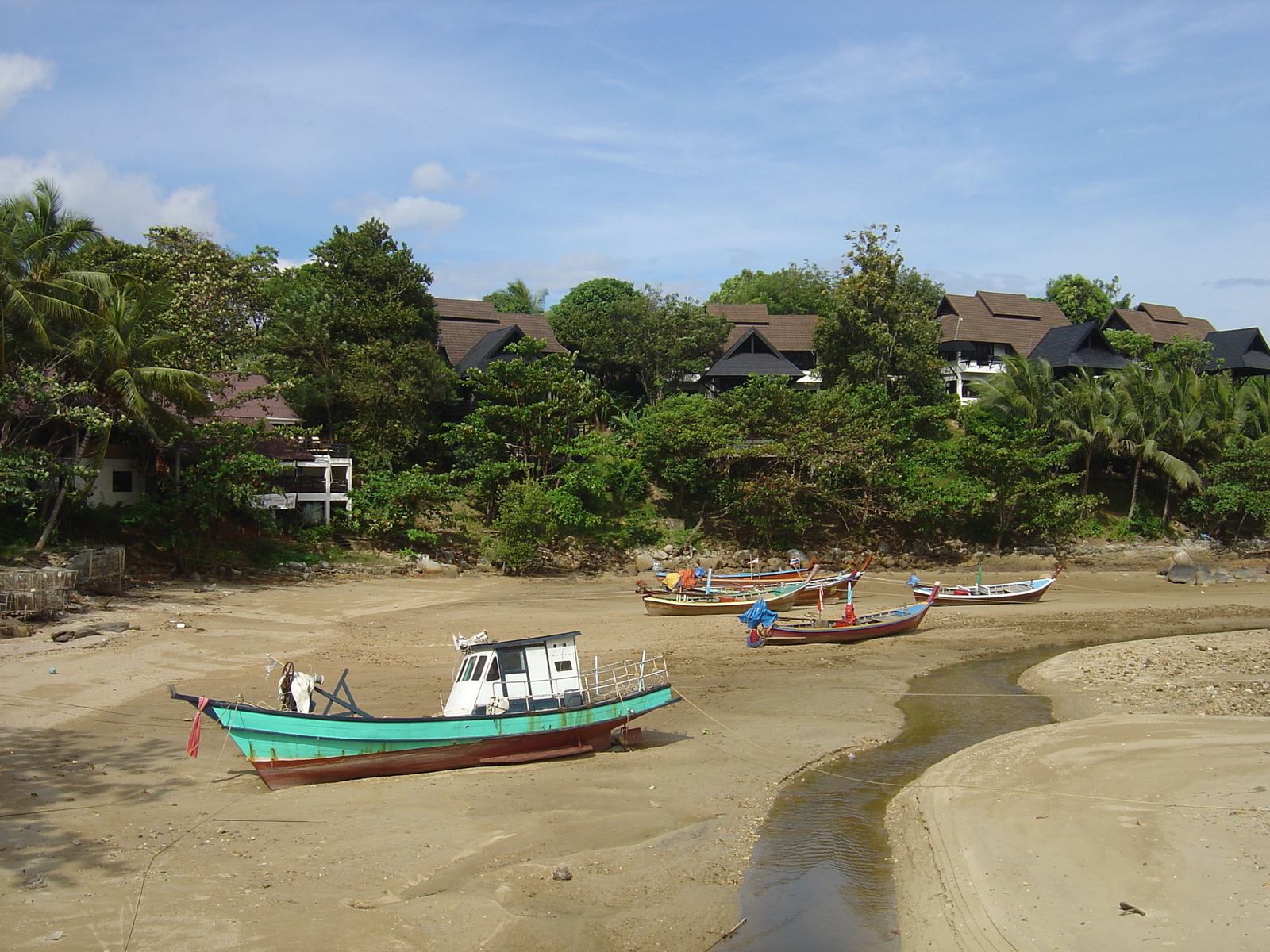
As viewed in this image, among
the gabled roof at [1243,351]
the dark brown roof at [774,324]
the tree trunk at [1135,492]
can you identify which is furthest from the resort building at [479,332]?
the gabled roof at [1243,351]

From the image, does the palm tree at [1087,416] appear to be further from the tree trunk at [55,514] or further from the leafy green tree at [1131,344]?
the tree trunk at [55,514]

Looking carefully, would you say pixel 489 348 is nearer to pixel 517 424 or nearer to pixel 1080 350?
pixel 517 424

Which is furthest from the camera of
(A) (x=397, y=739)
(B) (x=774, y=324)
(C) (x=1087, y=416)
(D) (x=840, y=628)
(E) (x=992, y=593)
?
(B) (x=774, y=324)

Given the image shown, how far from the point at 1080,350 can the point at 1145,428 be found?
37.6 ft

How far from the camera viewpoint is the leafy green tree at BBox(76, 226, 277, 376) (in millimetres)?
34188

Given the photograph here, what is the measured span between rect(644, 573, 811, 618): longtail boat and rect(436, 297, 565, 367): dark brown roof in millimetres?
24451

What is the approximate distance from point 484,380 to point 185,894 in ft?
107

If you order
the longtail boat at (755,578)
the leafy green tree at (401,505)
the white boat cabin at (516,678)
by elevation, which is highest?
the leafy green tree at (401,505)

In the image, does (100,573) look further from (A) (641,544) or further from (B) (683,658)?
(A) (641,544)

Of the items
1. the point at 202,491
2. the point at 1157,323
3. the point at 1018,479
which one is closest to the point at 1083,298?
the point at 1157,323

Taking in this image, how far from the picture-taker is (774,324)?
64250 millimetres

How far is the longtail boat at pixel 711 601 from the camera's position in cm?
3078

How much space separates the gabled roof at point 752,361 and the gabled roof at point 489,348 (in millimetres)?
11908

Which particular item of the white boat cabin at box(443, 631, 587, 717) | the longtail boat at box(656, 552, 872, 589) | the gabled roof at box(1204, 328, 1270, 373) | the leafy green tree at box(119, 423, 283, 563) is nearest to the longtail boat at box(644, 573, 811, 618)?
the longtail boat at box(656, 552, 872, 589)
